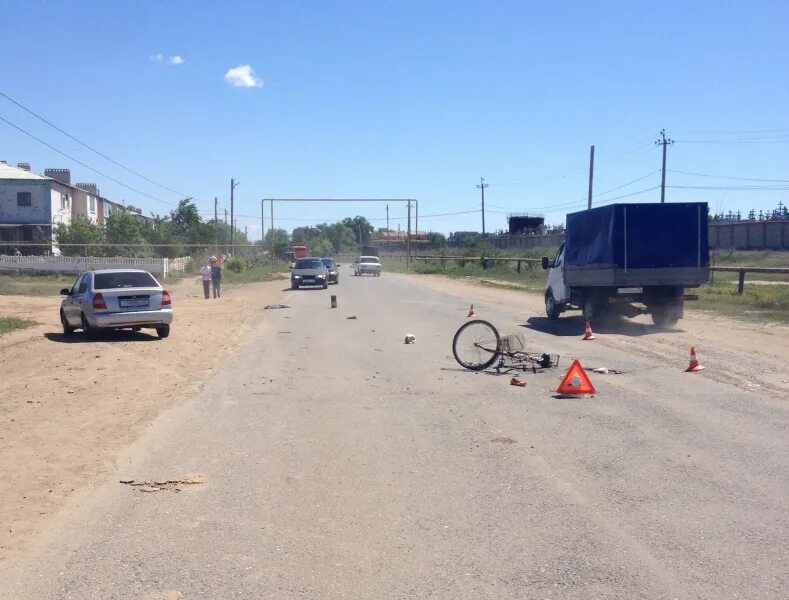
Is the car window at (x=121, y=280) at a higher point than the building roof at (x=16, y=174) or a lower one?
lower

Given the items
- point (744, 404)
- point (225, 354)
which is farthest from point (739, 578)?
point (225, 354)

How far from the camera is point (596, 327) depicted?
64.8 ft

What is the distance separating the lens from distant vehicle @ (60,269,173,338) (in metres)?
16.3

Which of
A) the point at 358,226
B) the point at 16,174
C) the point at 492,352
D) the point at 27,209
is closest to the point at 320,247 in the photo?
the point at 358,226

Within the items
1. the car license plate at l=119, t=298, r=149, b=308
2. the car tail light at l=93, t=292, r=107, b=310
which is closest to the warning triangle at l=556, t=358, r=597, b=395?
the car license plate at l=119, t=298, r=149, b=308

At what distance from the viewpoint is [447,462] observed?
7.21m

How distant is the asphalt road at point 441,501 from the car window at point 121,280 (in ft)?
21.5

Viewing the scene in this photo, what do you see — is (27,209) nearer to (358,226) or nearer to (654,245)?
(654,245)

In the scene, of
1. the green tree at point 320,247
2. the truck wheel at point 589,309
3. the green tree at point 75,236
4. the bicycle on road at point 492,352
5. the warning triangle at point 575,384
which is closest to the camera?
the warning triangle at point 575,384

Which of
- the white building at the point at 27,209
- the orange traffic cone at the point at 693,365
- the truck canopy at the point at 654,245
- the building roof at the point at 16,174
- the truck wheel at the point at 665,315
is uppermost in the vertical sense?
the building roof at the point at 16,174

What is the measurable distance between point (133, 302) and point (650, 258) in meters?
11.5

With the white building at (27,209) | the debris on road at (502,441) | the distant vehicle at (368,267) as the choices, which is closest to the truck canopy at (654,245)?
the debris on road at (502,441)

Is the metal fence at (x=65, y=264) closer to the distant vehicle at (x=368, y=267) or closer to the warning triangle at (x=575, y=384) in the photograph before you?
the distant vehicle at (x=368, y=267)

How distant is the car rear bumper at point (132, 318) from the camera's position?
16281mm
